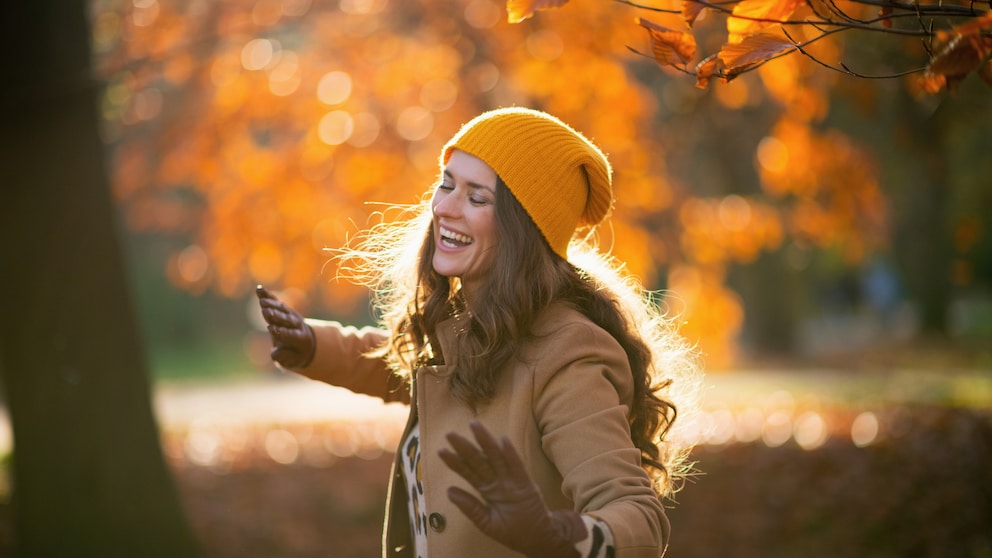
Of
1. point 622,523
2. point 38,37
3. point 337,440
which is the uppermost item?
point 38,37

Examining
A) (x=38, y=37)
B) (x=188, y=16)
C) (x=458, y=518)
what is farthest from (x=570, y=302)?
(x=188, y=16)

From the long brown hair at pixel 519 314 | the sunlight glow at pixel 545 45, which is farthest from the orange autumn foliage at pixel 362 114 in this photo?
the long brown hair at pixel 519 314

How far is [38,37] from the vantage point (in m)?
5.36

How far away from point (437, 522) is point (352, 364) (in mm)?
736

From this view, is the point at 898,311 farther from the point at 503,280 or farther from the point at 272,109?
the point at 503,280

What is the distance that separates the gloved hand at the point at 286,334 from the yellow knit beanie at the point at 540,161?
66 centimetres

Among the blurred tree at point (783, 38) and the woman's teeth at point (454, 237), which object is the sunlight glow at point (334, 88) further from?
the blurred tree at point (783, 38)

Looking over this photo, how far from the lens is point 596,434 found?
7.47ft

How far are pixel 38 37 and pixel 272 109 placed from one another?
295 centimetres

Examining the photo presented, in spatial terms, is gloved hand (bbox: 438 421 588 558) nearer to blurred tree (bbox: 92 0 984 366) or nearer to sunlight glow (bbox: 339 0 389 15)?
blurred tree (bbox: 92 0 984 366)

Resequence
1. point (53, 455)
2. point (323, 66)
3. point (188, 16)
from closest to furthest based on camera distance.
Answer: point (53, 455), point (188, 16), point (323, 66)

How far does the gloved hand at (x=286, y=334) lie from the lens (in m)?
2.91

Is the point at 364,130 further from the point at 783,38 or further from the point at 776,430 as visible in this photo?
the point at 783,38

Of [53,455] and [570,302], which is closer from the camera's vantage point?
[570,302]
